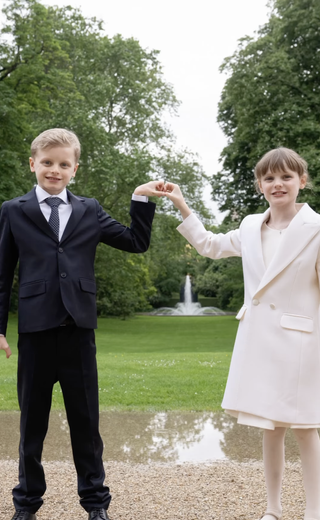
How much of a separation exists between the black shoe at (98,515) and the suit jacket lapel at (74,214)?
4.66 ft

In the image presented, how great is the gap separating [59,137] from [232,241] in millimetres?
1124

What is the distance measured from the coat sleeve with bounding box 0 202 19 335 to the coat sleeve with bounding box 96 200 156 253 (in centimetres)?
50

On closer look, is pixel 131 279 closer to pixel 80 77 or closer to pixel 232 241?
pixel 80 77

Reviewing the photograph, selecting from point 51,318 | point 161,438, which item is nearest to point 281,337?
point 51,318

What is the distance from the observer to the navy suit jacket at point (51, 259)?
3.03m

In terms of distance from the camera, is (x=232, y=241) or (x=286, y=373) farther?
(x=232, y=241)

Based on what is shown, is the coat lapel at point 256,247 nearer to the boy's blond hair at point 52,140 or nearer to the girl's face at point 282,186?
the girl's face at point 282,186

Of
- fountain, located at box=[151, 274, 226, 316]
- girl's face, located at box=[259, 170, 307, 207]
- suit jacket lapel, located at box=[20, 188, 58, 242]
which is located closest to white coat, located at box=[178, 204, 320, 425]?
girl's face, located at box=[259, 170, 307, 207]

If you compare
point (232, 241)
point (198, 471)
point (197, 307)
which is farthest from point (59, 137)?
point (197, 307)

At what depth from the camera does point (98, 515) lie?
3.06 meters

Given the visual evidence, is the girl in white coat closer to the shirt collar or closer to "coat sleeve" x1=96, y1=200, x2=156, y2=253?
"coat sleeve" x1=96, y1=200, x2=156, y2=253

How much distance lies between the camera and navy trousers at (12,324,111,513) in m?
3.08

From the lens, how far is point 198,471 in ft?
13.4

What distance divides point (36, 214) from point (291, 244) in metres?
1.35
